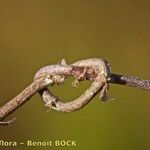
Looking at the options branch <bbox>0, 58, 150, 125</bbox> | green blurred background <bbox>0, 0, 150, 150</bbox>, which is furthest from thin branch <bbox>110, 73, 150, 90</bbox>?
green blurred background <bbox>0, 0, 150, 150</bbox>

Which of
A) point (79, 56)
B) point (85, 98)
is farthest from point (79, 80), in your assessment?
point (79, 56)

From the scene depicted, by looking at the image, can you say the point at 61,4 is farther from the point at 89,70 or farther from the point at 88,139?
the point at 89,70

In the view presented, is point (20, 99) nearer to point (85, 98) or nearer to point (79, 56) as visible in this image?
point (85, 98)

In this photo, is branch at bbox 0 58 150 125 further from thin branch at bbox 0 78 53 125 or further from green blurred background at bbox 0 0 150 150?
green blurred background at bbox 0 0 150 150

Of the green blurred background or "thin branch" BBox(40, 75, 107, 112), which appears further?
the green blurred background

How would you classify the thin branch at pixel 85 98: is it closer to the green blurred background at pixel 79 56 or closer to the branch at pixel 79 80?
the branch at pixel 79 80

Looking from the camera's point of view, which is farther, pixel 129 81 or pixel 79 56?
pixel 79 56

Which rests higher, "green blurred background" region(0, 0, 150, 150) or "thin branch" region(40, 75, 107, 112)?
"green blurred background" region(0, 0, 150, 150)
